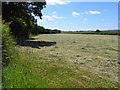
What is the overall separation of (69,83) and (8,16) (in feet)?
55.9

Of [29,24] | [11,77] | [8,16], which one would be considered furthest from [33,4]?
[11,77]

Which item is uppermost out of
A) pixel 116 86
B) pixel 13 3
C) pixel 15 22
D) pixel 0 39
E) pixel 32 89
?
pixel 13 3

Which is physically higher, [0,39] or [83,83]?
[0,39]

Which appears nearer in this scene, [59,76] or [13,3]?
[59,76]

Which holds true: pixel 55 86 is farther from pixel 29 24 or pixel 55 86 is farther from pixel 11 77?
pixel 29 24

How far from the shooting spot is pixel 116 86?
4.71 meters

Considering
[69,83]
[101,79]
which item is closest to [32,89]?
[69,83]

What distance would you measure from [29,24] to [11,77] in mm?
21146

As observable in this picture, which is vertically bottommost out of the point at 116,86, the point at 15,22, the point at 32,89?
the point at 116,86

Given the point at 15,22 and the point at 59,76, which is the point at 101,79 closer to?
the point at 59,76

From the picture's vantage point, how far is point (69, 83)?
4711 mm

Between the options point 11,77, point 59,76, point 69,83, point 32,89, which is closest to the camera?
point 32,89

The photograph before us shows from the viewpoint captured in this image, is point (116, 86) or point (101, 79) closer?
point (116, 86)

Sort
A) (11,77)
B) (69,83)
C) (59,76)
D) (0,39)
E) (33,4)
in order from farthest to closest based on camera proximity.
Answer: (33,4)
(59,76)
(0,39)
(69,83)
(11,77)
